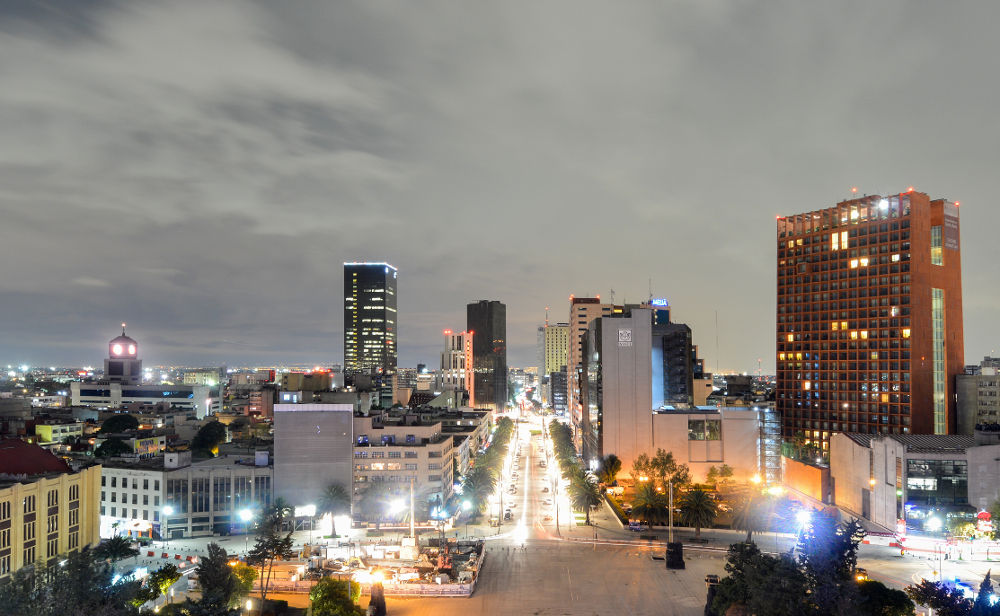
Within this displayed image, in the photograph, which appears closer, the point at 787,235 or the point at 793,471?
the point at 793,471

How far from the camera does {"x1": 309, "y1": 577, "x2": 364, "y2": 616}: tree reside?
60906mm

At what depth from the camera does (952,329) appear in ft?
490

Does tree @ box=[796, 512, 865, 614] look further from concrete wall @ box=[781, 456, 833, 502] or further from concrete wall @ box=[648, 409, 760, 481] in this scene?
concrete wall @ box=[648, 409, 760, 481]

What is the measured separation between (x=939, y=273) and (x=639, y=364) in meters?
65.2

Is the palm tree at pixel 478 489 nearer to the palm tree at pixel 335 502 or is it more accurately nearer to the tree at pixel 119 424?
the palm tree at pixel 335 502

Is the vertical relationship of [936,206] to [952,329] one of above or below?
above

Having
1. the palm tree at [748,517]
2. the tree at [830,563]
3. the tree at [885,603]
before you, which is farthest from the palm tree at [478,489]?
the tree at [885,603]

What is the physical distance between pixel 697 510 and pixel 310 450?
194 feet

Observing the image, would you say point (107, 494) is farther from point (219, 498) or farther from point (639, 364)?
point (639, 364)

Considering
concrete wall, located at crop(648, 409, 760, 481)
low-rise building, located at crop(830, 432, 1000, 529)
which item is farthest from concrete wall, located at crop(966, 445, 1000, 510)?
concrete wall, located at crop(648, 409, 760, 481)

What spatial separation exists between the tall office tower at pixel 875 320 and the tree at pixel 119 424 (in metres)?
168

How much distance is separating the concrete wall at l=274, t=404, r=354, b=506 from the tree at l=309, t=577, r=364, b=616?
4756cm

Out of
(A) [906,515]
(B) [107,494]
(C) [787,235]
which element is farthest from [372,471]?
(C) [787,235]

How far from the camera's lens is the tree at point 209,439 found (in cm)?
17095
